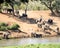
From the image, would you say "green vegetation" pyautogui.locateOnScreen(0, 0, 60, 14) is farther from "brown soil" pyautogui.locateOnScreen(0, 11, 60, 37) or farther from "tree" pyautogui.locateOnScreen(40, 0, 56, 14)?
"brown soil" pyautogui.locateOnScreen(0, 11, 60, 37)

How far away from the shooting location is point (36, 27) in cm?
4478

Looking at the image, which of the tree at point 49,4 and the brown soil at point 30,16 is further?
the tree at point 49,4

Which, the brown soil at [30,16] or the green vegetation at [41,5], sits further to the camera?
the green vegetation at [41,5]

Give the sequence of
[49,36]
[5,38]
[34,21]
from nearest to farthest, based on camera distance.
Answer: [5,38], [49,36], [34,21]

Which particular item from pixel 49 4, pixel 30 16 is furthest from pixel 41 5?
pixel 30 16

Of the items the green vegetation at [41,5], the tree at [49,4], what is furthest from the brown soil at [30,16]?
the green vegetation at [41,5]

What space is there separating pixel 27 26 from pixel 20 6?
12.4 m

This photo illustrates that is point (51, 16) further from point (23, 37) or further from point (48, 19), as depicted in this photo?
point (23, 37)

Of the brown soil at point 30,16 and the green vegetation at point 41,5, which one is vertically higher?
the green vegetation at point 41,5

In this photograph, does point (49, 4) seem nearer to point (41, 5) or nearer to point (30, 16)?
point (41, 5)

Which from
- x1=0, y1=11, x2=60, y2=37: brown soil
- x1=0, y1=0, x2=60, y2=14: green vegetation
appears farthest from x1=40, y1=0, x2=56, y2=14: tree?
x1=0, y1=11, x2=60, y2=37: brown soil

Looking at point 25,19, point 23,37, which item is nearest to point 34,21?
point 25,19

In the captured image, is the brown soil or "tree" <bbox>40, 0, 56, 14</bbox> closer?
the brown soil

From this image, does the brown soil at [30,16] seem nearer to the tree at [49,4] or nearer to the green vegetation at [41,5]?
the tree at [49,4]
